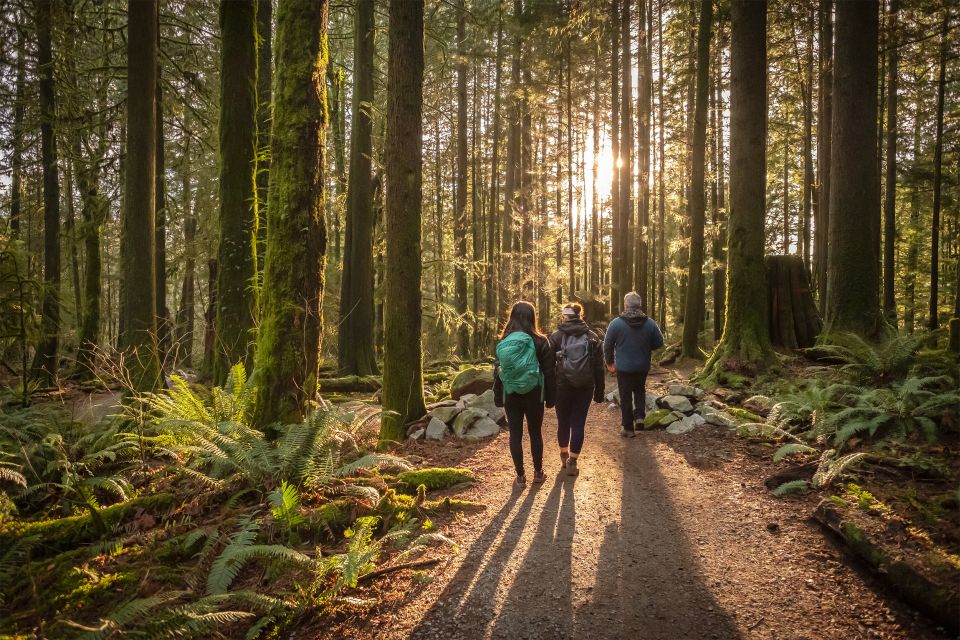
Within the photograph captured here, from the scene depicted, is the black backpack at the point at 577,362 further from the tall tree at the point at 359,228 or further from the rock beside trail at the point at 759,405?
the tall tree at the point at 359,228

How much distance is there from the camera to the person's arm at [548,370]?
5387mm

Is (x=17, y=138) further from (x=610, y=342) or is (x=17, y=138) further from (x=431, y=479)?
(x=610, y=342)

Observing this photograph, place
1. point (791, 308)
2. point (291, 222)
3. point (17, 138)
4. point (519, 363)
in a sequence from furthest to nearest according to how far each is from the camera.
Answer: point (17, 138) → point (791, 308) → point (291, 222) → point (519, 363)

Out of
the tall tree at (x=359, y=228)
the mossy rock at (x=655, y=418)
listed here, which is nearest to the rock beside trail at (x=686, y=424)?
the mossy rock at (x=655, y=418)

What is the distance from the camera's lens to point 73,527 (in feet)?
13.5

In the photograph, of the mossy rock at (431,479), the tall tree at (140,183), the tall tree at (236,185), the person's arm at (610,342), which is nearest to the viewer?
the mossy rock at (431,479)

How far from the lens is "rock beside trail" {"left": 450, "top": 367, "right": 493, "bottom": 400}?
9.61 m

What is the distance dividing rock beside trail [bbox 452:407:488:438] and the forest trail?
6.59 ft

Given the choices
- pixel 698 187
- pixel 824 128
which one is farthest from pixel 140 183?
pixel 824 128

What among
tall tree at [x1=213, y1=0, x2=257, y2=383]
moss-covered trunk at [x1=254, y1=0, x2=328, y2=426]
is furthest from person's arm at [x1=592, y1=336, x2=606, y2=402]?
tall tree at [x1=213, y1=0, x2=257, y2=383]

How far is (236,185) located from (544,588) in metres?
7.34

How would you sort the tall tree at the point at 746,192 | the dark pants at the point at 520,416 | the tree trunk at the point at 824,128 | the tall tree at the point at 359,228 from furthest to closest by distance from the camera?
the tree trunk at the point at 824,128
the tall tree at the point at 359,228
the tall tree at the point at 746,192
the dark pants at the point at 520,416

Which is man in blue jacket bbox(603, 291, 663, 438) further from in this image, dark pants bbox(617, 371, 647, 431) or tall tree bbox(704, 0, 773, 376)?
tall tree bbox(704, 0, 773, 376)

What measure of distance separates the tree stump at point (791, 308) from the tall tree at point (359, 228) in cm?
940
